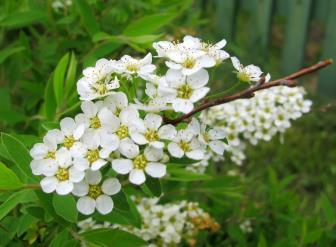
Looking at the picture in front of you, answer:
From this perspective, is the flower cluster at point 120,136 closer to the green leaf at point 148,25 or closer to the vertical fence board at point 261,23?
the green leaf at point 148,25

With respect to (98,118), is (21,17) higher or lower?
lower

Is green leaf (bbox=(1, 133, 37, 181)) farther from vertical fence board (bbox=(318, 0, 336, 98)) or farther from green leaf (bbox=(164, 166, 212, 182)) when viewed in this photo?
vertical fence board (bbox=(318, 0, 336, 98))

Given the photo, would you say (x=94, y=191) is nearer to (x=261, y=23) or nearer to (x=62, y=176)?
(x=62, y=176)

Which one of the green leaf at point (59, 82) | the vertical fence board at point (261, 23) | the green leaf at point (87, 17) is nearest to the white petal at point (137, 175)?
the green leaf at point (59, 82)

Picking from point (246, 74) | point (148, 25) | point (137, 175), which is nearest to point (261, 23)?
point (148, 25)

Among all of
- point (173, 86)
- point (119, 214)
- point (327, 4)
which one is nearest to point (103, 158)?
point (173, 86)

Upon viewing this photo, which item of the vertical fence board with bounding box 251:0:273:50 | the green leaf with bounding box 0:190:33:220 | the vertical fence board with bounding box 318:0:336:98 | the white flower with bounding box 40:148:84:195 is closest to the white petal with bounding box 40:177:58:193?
the white flower with bounding box 40:148:84:195
